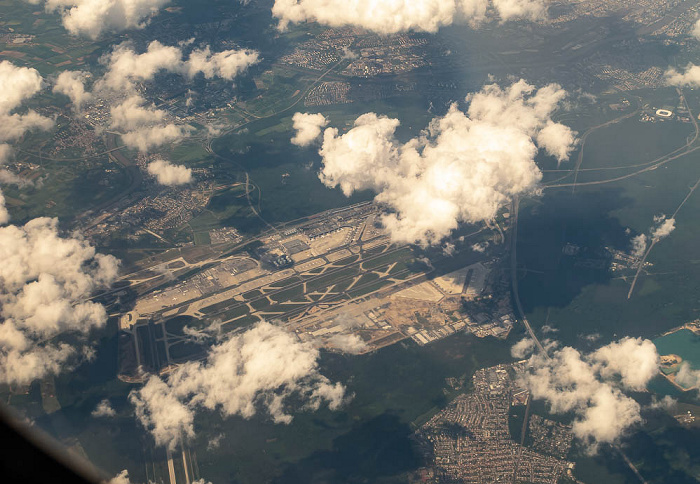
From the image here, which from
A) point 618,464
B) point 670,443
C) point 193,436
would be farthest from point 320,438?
point 670,443

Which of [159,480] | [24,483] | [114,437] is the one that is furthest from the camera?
[114,437]

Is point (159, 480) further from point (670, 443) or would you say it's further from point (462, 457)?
point (670, 443)

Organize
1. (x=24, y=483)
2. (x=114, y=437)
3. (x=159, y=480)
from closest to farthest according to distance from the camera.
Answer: (x=24, y=483) < (x=159, y=480) < (x=114, y=437)

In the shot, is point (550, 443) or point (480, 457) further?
point (550, 443)

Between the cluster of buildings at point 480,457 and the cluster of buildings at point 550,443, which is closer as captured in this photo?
the cluster of buildings at point 480,457

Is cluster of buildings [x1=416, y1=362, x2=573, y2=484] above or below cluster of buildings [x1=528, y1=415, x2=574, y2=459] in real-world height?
above

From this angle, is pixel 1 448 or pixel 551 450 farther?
pixel 551 450

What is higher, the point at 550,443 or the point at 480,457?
the point at 480,457

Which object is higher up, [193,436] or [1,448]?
[1,448]

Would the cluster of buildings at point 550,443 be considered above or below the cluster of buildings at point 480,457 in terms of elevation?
below

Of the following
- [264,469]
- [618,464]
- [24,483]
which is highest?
[24,483]

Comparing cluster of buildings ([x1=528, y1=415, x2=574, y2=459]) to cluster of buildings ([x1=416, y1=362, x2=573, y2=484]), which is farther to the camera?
cluster of buildings ([x1=528, y1=415, x2=574, y2=459])
